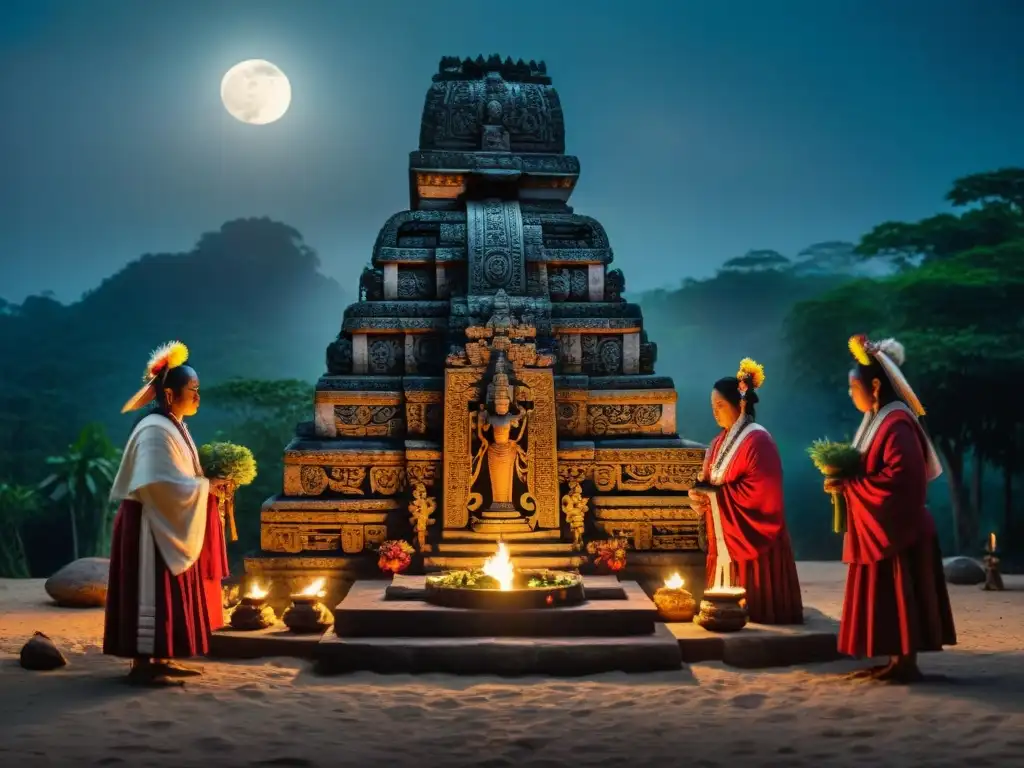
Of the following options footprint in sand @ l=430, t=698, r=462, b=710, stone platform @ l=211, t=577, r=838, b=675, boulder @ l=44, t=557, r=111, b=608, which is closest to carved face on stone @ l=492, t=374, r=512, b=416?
stone platform @ l=211, t=577, r=838, b=675

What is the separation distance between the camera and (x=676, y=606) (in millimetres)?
9016

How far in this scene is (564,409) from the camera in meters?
11.3

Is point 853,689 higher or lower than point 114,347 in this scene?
lower

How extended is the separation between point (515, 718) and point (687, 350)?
33.7 meters

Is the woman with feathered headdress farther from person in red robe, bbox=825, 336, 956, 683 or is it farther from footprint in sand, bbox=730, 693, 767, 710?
person in red robe, bbox=825, 336, 956, 683

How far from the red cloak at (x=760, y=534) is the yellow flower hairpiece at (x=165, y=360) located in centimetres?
481

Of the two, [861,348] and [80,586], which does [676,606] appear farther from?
[80,586]

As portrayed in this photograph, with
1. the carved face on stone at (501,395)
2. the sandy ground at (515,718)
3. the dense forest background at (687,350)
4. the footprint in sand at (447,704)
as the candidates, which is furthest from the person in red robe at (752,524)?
the dense forest background at (687,350)

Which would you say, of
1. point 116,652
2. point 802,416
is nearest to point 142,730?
point 116,652

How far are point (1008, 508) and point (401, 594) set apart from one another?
16.0 metres

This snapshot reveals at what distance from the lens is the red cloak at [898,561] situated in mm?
7273

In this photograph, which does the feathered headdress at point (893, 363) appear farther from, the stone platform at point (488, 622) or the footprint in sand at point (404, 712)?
the footprint in sand at point (404, 712)

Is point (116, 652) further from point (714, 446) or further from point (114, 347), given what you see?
point (114, 347)

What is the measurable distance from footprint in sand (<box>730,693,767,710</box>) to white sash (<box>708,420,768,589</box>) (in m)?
1.94
